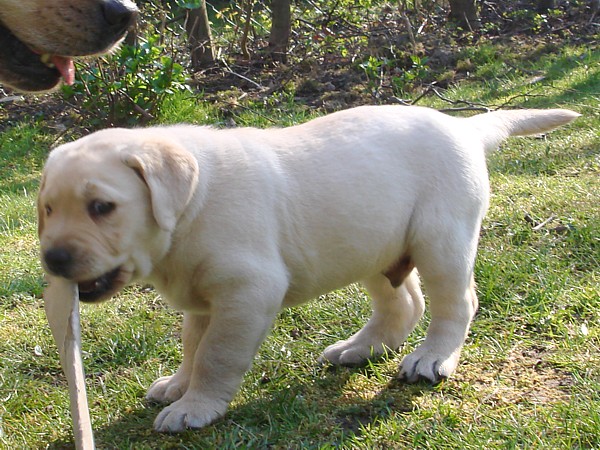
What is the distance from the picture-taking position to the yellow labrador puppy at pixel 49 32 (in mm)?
3650

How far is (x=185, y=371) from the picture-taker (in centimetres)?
327

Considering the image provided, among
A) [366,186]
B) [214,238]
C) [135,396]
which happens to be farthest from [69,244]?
[366,186]

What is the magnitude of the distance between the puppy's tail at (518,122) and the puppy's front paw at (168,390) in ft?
5.65

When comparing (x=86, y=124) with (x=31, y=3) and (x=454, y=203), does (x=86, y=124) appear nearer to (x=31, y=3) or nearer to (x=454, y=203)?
(x=31, y=3)

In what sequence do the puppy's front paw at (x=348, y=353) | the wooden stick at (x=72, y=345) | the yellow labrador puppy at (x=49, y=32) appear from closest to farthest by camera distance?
the wooden stick at (x=72, y=345) < the puppy's front paw at (x=348, y=353) < the yellow labrador puppy at (x=49, y=32)

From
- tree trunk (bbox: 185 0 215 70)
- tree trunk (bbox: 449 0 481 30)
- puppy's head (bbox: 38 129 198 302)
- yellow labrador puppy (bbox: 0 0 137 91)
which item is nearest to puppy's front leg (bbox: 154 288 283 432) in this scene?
puppy's head (bbox: 38 129 198 302)

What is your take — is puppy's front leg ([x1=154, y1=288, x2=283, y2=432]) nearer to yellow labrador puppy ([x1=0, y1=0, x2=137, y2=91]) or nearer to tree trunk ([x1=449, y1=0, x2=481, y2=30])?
yellow labrador puppy ([x1=0, y1=0, x2=137, y2=91])

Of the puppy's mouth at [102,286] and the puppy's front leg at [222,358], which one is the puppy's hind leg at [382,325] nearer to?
the puppy's front leg at [222,358]

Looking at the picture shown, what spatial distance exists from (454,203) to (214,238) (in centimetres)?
102

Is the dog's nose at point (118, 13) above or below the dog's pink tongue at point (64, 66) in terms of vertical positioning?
above

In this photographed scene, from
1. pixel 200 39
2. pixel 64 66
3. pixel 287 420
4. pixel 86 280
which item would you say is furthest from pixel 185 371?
pixel 200 39

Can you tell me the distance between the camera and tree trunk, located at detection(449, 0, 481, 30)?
1156 cm

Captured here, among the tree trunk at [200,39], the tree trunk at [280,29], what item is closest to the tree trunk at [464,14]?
the tree trunk at [280,29]

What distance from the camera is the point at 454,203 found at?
3.31 m
